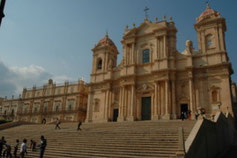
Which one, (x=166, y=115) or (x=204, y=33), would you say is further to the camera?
(x=204, y=33)

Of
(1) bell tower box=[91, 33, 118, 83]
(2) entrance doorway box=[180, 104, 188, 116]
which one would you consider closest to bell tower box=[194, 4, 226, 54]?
(2) entrance doorway box=[180, 104, 188, 116]

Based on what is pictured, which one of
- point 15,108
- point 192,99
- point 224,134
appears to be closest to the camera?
point 224,134

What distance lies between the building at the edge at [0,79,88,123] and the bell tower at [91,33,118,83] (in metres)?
8.56

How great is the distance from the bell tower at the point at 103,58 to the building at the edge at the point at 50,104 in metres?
8.56

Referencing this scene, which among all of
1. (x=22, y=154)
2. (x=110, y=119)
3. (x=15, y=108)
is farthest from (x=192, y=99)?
(x=15, y=108)

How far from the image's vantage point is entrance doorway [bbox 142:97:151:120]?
2834 cm

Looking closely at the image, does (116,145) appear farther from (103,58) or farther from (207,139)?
(103,58)

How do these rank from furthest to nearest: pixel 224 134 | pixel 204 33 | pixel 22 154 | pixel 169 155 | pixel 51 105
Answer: pixel 51 105
pixel 204 33
pixel 224 134
pixel 22 154
pixel 169 155

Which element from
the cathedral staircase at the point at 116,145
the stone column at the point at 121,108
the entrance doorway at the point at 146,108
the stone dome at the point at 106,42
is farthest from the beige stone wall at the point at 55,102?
the cathedral staircase at the point at 116,145

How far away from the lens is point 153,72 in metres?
28.2

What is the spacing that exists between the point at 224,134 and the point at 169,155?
9.66 meters

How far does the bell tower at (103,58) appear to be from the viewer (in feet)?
113

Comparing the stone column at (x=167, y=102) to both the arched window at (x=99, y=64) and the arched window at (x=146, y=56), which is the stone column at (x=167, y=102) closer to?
the arched window at (x=146, y=56)

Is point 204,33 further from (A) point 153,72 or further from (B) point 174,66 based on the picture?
(A) point 153,72
